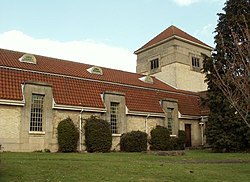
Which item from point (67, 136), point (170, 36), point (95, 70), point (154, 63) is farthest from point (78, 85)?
point (154, 63)

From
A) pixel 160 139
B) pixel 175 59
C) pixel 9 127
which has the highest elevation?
pixel 175 59

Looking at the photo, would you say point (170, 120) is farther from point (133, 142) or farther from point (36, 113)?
point (36, 113)

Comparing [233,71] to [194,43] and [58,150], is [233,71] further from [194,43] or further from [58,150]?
[194,43]

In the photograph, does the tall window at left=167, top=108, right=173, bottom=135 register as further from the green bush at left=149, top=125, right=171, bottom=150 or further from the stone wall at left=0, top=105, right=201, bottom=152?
the stone wall at left=0, top=105, right=201, bottom=152

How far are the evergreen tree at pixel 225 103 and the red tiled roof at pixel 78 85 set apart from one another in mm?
5358

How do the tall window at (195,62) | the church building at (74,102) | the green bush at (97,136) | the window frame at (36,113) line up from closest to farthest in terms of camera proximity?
the church building at (74,102), the window frame at (36,113), the green bush at (97,136), the tall window at (195,62)

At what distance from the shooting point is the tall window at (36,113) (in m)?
22.6

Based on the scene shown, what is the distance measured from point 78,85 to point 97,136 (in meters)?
4.59

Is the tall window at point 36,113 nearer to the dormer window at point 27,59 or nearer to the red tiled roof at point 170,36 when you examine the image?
the dormer window at point 27,59

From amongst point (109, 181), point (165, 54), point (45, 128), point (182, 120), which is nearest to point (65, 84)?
point (45, 128)

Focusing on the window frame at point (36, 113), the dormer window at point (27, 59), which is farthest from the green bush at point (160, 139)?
the dormer window at point (27, 59)

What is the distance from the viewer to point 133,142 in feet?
84.4

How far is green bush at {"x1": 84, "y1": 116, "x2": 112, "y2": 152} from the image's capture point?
2405 centimetres

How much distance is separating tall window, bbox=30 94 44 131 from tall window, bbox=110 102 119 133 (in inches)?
245
